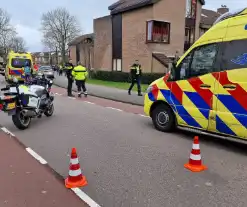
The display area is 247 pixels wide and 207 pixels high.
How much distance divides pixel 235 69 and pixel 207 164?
6.08ft

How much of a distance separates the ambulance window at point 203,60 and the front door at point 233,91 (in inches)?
10.3

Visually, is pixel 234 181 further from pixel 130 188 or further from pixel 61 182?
pixel 61 182

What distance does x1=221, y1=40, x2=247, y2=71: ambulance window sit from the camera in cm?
494

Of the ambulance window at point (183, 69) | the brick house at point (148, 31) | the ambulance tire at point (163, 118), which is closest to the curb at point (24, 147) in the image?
the ambulance tire at point (163, 118)

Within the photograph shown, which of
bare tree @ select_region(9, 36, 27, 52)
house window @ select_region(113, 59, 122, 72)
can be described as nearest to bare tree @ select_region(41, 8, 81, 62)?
bare tree @ select_region(9, 36, 27, 52)

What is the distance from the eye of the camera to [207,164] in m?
4.54

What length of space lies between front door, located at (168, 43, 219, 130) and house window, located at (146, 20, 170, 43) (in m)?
17.0

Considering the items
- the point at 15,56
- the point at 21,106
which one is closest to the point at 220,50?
the point at 21,106

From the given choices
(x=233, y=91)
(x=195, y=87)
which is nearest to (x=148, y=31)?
(x=195, y=87)

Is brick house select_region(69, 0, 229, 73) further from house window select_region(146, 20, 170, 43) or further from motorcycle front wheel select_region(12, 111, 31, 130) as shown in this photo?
motorcycle front wheel select_region(12, 111, 31, 130)

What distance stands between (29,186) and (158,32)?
69.0 ft

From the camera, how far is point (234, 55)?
5109 mm

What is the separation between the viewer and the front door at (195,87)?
5480 mm

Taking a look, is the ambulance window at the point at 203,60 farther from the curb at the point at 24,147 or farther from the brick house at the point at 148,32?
the brick house at the point at 148,32
